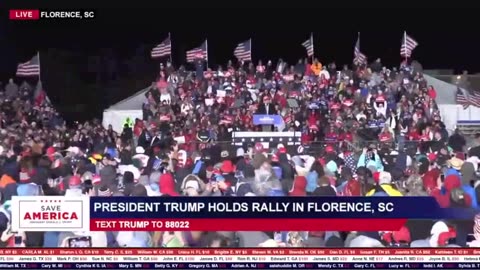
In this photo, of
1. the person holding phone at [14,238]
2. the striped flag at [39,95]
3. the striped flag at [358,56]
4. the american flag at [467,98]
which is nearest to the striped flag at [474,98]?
the american flag at [467,98]

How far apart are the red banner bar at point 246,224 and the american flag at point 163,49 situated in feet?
8.35

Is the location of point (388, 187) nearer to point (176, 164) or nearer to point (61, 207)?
point (176, 164)

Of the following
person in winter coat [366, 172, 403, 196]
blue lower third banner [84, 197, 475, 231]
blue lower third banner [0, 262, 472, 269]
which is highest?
person in winter coat [366, 172, 403, 196]

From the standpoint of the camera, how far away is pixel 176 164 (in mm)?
9328

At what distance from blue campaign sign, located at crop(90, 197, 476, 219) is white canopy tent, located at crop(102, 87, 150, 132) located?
1.40 metres

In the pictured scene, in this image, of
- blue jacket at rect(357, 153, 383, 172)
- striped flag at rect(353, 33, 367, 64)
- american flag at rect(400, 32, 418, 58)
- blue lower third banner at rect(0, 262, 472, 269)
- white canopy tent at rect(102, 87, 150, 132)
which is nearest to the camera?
blue lower third banner at rect(0, 262, 472, 269)

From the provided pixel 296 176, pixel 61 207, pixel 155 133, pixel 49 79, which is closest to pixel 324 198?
pixel 296 176

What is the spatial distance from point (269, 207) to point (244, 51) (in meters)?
2.68

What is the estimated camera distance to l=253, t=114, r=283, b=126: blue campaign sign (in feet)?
31.9

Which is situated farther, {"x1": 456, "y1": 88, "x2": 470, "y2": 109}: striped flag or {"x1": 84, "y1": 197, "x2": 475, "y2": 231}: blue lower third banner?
{"x1": 456, "y1": 88, "x2": 470, "y2": 109}: striped flag

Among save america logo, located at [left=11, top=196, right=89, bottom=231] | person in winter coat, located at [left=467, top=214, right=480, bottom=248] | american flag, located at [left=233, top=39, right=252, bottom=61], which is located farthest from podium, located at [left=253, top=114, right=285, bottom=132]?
person in winter coat, located at [left=467, top=214, right=480, bottom=248]

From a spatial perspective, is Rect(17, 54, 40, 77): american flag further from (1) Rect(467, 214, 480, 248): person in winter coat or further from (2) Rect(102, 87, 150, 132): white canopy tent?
(1) Rect(467, 214, 480, 248): person in winter coat

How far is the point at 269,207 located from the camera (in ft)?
28.6

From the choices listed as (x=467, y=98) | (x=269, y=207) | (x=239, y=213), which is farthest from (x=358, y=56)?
(x=239, y=213)
